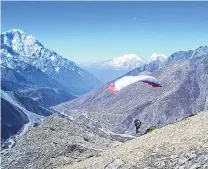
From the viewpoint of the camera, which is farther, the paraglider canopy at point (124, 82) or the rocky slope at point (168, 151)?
the paraglider canopy at point (124, 82)

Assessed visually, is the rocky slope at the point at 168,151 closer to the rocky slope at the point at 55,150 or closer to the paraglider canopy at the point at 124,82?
the paraglider canopy at the point at 124,82

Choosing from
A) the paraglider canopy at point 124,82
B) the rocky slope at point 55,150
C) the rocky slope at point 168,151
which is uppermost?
the paraglider canopy at point 124,82

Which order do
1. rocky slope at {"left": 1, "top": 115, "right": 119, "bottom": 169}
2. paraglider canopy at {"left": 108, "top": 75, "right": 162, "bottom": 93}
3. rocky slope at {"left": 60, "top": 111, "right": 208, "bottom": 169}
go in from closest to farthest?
rocky slope at {"left": 60, "top": 111, "right": 208, "bottom": 169} → paraglider canopy at {"left": 108, "top": 75, "right": 162, "bottom": 93} → rocky slope at {"left": 1, "top": 115, "right": 119, "bottom": 169}

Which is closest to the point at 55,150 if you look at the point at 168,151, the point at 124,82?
the point at 124,82

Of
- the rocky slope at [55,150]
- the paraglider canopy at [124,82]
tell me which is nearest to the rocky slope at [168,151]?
the paraglider canopy at [124,82]

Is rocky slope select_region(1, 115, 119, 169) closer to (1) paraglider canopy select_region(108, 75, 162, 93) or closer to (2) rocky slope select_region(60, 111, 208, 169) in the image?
(2) rocky slope select_region(60, 111, 208, 169)

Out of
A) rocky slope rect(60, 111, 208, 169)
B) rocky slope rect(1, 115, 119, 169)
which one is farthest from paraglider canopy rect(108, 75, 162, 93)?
rocky slope rect(1, 115, 119, 169)

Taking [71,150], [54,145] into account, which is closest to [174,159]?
[71,150]

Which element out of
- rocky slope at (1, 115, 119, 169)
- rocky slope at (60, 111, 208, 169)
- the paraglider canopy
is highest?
the paraglider canopy

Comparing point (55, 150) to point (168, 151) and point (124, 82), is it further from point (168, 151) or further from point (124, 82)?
point (168, 151)

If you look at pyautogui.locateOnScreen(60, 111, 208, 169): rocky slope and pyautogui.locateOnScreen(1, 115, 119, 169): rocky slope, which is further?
pyautogui.locateOnScreen(1, 115, 119, 169): rocky slope
